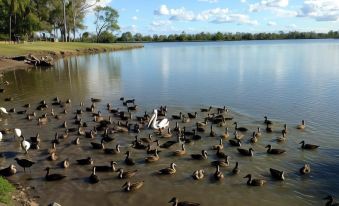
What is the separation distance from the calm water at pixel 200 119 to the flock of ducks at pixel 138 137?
0.98 ft

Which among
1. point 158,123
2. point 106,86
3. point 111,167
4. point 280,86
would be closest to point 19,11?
point 106,86

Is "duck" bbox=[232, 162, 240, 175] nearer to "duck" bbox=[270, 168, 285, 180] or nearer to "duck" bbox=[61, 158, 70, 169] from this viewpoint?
"duck" bbox=[270, 168, 285, 180]

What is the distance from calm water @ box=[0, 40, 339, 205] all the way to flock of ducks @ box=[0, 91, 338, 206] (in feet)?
0.98

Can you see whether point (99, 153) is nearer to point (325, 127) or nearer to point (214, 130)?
point (214, 130)

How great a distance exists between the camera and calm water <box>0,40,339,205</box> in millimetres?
14703

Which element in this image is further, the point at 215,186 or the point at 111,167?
the point at 111,167

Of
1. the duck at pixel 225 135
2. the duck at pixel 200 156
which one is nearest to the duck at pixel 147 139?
the duck at pixel 200 156

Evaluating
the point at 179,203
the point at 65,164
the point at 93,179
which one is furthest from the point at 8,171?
the point at 179,203

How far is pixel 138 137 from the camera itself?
21.3m

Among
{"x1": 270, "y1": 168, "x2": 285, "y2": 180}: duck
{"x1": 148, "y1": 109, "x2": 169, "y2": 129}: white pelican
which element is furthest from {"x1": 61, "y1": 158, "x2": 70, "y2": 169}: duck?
{"x1": 270, "y1": 168, "x2": 285, "y2": 180}: duck

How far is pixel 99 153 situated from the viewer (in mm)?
18828

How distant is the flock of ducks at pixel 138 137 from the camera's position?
16000 millimetres

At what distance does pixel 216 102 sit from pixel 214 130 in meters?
8.21

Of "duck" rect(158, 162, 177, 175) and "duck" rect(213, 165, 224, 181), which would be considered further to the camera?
"duck" rect(158, 162, 177, 175)
